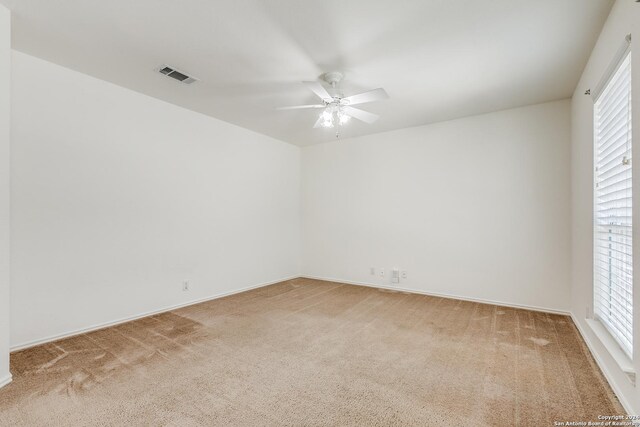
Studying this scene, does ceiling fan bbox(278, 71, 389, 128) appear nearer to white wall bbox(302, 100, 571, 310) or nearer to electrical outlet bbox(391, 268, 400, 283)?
white wall bbox(302, 100, 571, 310)

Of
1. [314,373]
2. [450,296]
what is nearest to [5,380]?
[314,373]

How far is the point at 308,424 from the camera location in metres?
1.71

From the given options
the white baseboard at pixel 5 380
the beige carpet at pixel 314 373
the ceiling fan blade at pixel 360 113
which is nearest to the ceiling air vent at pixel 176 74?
the ceiling fan blade at pixel 360 113

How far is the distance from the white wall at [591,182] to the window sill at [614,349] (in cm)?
6

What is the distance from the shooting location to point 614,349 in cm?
206

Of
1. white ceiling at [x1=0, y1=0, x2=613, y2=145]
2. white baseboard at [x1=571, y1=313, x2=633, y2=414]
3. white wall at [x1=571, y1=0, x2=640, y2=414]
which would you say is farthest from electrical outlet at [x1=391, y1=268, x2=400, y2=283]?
white ceiling at [x1=0, y1=0, x2=613, y2=145]

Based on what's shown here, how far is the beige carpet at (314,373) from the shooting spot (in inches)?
70.6

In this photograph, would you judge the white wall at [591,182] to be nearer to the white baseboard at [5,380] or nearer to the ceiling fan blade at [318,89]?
the ceiling fan blade at [318,89]

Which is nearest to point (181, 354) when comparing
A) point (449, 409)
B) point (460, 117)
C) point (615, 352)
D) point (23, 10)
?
point (449, 409)

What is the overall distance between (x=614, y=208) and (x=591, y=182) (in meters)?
0.61

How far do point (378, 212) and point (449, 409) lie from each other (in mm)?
3522

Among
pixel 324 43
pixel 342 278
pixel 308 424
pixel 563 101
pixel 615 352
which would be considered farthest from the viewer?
pixel 342 278

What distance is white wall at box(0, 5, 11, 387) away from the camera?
2098 mm

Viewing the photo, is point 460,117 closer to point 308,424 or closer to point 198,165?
point 198,165
